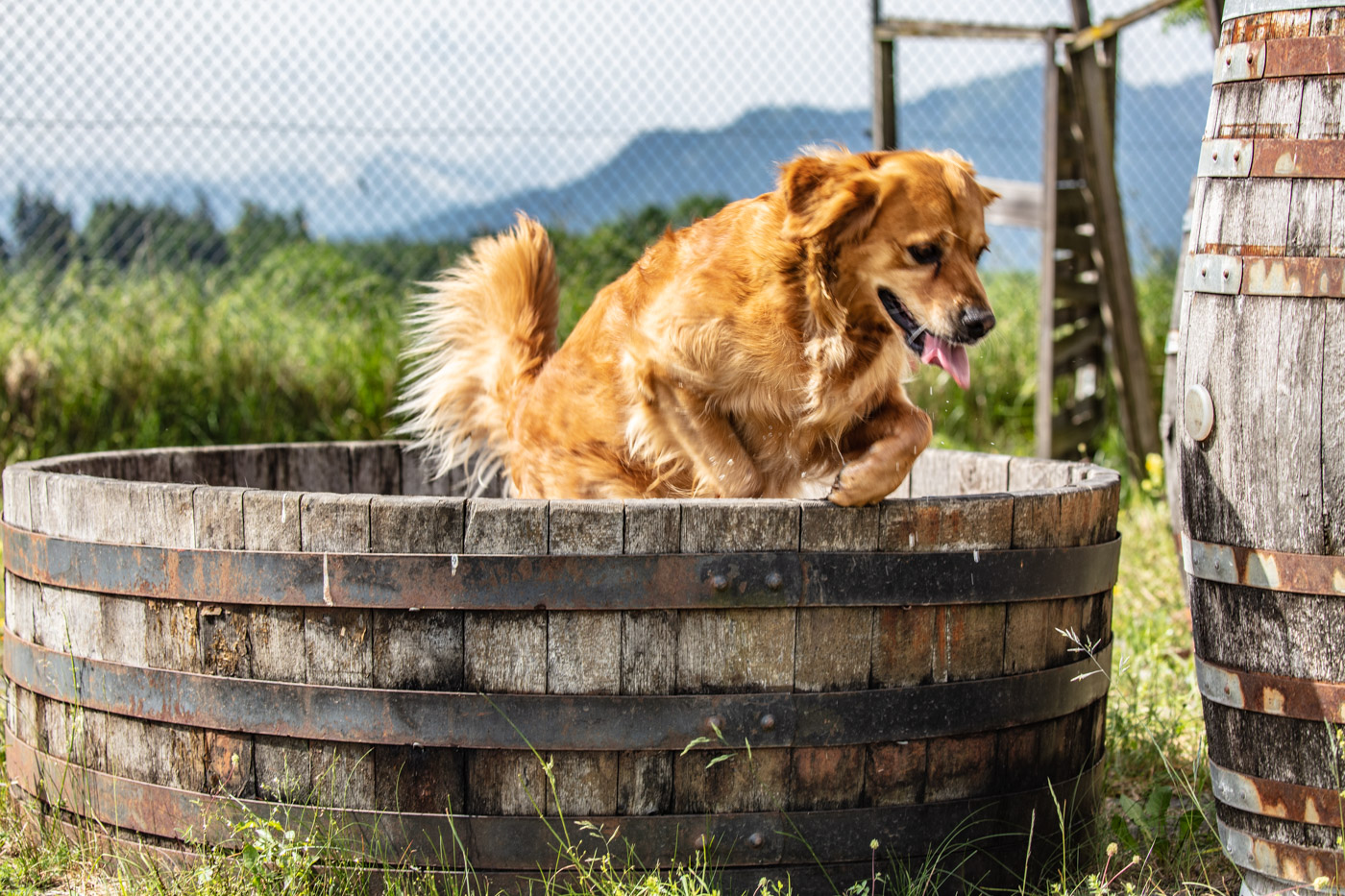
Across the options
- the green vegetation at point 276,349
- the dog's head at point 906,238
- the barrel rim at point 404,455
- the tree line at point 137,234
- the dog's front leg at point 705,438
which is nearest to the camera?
the barrel rim at point 404,455

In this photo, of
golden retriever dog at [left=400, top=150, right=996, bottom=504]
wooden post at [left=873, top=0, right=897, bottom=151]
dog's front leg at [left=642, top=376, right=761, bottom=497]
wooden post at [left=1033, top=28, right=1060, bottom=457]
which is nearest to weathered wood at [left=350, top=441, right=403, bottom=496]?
golden retriever dog at [left=400, top=150, right=996, bottom=504]

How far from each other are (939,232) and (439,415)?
6.95 ft

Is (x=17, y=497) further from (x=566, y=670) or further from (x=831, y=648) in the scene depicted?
(x=831, y=648)

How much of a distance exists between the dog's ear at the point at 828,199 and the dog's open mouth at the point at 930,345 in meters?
0.17

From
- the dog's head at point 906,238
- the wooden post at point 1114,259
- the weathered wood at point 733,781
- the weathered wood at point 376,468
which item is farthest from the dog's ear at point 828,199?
the wooden post at point 1114,259

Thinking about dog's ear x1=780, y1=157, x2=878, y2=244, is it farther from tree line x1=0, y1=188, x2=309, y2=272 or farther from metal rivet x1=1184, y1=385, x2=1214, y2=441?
tree line x1=0, y1=188, x2=309, y2=272

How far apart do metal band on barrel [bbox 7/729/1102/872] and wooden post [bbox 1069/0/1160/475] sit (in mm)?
4900

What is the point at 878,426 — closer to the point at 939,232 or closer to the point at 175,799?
the point at 939,232

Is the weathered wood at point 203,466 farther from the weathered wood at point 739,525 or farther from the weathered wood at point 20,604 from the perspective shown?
the weathered wood at point 739,525

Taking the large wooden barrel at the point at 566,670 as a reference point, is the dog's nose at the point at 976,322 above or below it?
above

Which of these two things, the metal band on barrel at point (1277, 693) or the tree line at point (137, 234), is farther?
the tree line at point (137, 234)

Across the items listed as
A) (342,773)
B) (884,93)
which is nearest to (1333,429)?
(342,773)

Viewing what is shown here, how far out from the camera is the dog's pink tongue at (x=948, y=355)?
8.15 feet

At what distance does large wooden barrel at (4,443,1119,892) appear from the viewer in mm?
2156
